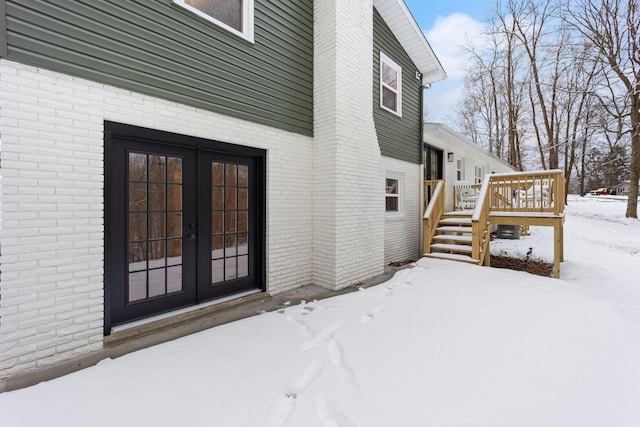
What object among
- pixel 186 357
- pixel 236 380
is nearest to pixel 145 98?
pixel 186 357

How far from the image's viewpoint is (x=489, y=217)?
648 cm

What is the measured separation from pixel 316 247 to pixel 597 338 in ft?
11.8

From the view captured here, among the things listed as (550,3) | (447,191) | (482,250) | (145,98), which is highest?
(550,3)

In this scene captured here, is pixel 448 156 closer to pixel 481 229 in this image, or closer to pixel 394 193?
pixel 394 193

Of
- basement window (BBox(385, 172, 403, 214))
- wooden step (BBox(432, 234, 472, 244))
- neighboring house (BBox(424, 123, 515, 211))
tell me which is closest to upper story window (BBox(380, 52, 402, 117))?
neighboring house (BBox(424, 123, 515, 211))

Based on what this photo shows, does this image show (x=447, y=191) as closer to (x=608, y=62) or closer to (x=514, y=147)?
(x=608, y=62)

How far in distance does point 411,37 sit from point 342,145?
14.9 feet

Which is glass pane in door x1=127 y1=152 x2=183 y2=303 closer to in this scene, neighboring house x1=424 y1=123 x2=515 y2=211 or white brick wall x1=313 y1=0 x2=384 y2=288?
white brick wall x1=313 y1=0 x2=384 y2=288

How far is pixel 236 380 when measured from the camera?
84.4 inches

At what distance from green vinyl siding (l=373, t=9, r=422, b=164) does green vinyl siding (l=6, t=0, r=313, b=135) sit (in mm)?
2010

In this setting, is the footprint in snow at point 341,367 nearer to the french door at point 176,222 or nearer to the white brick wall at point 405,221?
the french door at point 176,222

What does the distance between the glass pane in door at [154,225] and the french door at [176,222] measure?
10mm

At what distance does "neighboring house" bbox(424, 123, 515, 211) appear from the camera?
858cm

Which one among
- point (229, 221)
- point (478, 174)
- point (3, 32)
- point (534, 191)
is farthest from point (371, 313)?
point (478, 174)
